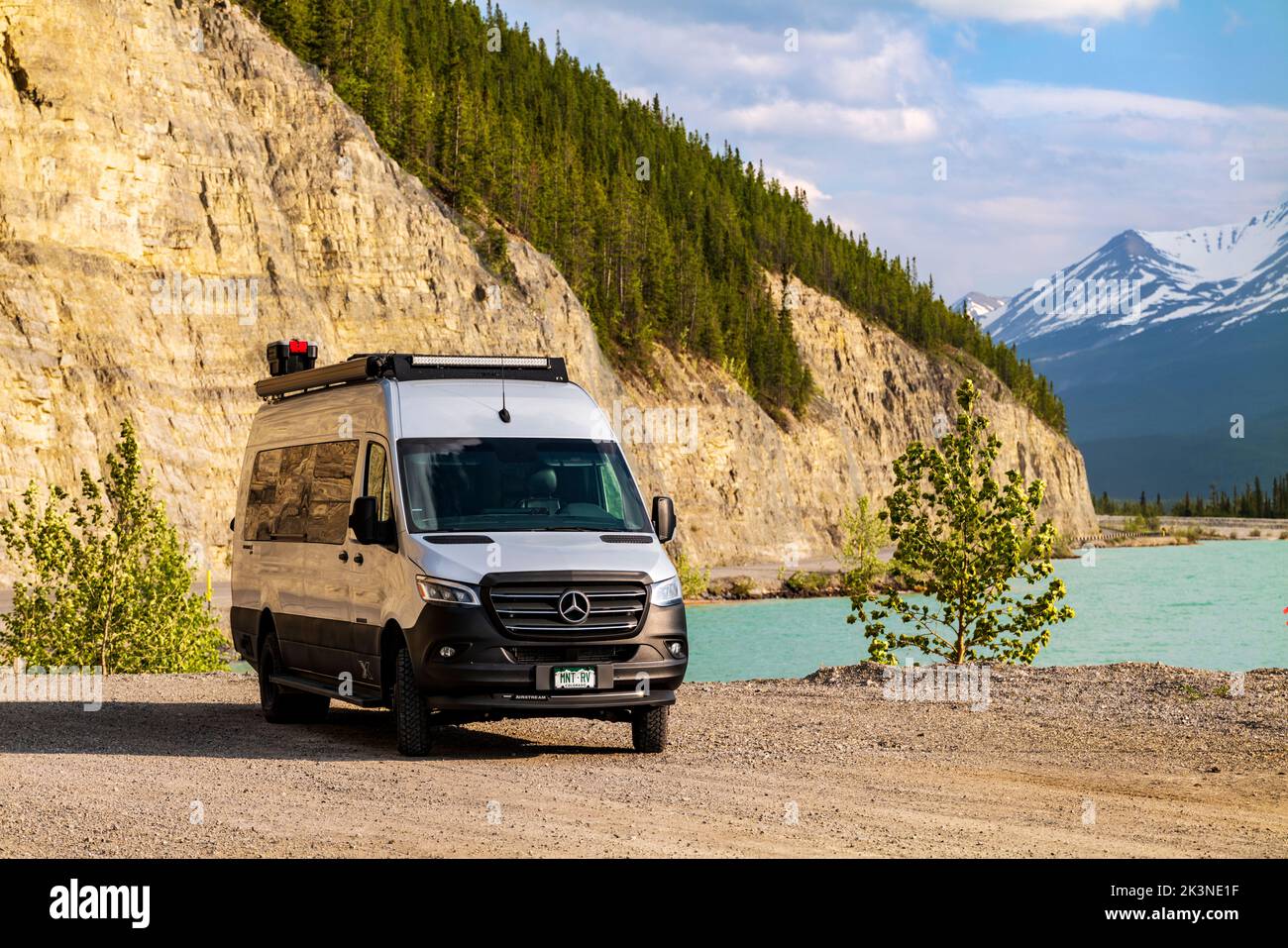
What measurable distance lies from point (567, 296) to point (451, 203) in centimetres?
833

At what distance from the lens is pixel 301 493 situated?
15.1 m

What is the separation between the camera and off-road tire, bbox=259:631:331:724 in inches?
611

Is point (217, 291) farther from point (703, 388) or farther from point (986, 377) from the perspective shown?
point (986, 377)

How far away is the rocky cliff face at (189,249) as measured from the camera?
1927 inches

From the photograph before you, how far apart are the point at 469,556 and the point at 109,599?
16.3 m

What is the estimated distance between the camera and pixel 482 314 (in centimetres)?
7075

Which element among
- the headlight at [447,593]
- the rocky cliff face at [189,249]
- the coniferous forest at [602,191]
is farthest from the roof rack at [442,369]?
the coniferous forest at [602,191]

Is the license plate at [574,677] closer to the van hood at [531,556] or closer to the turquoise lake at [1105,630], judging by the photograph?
the van hood at [531,556]

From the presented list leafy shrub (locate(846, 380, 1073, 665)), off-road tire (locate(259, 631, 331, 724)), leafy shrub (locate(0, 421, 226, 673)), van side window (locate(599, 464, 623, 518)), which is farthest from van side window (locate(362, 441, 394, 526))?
leafy shrub (locate(0, 421, 226, 673))

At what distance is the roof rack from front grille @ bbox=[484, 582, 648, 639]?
2.45 m

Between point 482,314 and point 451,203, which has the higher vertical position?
point 451,203

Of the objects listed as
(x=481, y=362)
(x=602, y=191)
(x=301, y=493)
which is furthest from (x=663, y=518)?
(x=602, y=191)
